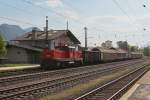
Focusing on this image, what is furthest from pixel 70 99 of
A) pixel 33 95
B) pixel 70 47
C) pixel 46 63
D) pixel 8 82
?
pixel 70 47

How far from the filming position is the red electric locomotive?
113 feet

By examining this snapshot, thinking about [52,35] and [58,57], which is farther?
[52,35]

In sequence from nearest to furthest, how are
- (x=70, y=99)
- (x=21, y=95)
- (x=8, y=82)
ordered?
(x=70, y=99) → (x=21, y=95) → (x=8, y=82)

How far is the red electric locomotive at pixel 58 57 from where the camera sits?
34.4 metres

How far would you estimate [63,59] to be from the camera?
A: 35.8m

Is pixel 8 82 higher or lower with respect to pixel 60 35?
lower

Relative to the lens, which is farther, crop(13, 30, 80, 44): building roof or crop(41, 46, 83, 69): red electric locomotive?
crop(13, 30, 80, 44): building roof

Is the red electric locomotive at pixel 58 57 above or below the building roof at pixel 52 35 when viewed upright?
below

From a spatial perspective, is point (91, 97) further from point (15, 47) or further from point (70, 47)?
point (15, 47)

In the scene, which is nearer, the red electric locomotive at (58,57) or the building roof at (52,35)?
the red electric locomotive at (58,57)

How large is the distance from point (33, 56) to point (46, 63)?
25258 mm

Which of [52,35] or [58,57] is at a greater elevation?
[52,35]

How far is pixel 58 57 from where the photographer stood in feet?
115

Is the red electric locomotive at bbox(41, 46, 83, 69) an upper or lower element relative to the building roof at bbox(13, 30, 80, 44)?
lower
